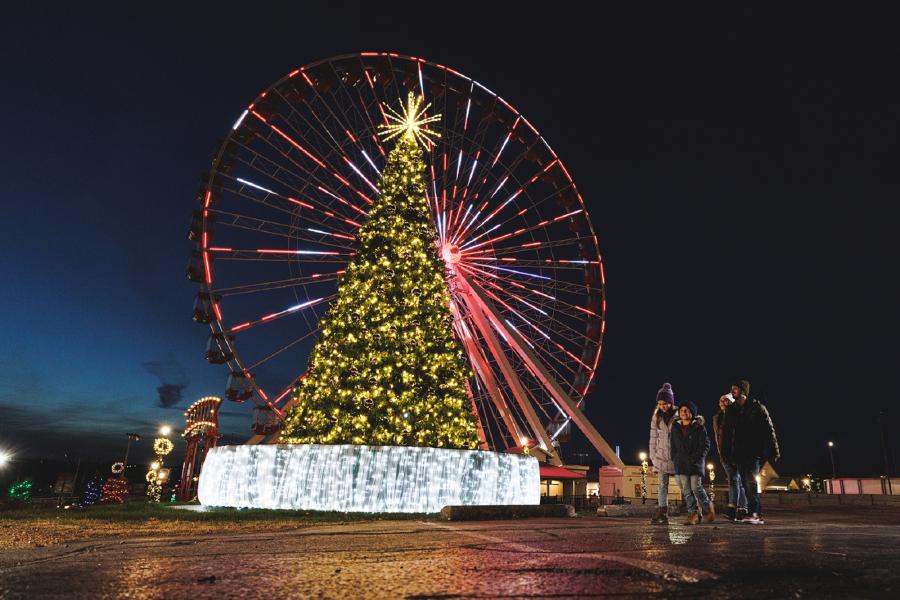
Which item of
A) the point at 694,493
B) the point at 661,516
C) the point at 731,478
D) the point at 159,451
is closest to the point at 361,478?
the point at 661,516

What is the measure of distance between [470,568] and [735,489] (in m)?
5.03

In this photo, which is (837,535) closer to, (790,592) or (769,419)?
(769,419)

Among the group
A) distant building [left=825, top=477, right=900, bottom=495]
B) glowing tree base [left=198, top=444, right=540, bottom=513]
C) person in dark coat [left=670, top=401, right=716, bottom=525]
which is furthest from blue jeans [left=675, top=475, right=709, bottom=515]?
distant building [left=825, top=477, right=900, bottom=495]

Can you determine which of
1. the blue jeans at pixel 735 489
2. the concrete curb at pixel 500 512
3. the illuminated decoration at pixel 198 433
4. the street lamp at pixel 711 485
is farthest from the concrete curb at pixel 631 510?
the illuminated decoration at pixel 198 433

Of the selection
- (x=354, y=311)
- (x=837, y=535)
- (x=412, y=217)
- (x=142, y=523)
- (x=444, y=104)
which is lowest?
(x=142, y=523)

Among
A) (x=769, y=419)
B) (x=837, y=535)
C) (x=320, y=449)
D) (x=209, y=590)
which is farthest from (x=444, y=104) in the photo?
(x=209, y=590)

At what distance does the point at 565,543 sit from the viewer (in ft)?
13.1

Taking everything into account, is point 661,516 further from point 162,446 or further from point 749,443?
point 162,446

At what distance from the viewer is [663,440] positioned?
6.77m

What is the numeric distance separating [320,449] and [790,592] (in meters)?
7.83

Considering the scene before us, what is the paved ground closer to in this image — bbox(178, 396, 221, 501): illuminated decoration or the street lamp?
the street lamp

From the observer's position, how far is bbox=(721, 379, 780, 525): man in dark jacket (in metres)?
6.25

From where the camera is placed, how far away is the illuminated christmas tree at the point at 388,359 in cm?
1066

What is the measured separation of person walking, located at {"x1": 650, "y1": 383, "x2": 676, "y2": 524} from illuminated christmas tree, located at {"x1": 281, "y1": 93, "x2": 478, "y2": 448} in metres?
4.59
